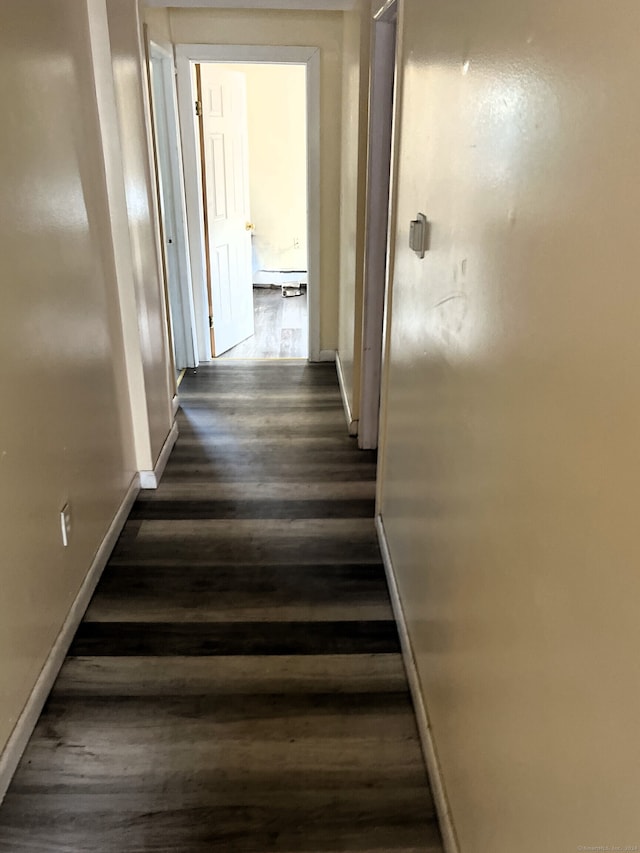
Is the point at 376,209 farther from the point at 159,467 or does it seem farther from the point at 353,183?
the point at 159,467

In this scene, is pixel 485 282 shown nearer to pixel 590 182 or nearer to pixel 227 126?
pixel 590 182

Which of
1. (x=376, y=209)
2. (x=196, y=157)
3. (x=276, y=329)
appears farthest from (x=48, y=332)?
(x=276, y=329)

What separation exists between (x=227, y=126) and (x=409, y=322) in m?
3.49

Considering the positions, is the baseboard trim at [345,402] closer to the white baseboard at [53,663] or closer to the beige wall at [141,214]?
the beige wall at [141,214]

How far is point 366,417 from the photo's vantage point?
3484 mm

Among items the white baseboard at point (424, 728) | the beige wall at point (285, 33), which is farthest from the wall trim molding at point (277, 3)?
the white baseboard at point (424, 728)

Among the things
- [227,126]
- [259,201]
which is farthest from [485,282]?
[259,201]

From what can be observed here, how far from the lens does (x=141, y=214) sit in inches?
117

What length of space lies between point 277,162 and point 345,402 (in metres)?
4.10

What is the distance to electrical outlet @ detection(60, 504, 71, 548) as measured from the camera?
2.09 meters

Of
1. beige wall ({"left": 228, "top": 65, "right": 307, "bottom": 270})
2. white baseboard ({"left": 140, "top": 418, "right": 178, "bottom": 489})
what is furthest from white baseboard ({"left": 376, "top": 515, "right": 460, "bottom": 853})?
beige wall ({"left": 228, "top": 65, "right": 307, "bottom": 270})

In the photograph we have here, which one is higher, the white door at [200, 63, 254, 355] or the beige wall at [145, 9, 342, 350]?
the beige wall at [145, 9, 342, 350]

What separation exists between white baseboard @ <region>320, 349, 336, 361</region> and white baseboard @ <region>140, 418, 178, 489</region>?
5.47 ft

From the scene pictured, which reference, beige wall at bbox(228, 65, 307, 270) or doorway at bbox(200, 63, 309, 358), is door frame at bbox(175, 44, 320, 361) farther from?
beige wall at bbox(228, 65, 307, 270)
